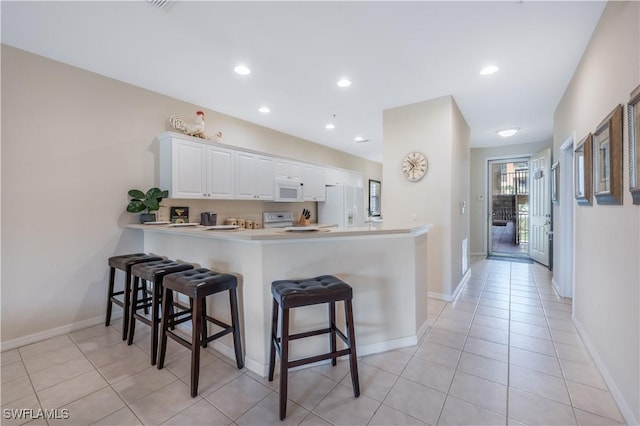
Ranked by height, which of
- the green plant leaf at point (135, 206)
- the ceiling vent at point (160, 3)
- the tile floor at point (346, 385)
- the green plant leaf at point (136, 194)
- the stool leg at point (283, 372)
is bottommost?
the tile floor at point (346, 385)

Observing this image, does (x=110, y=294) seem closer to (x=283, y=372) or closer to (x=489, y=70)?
(x=283, y=372)

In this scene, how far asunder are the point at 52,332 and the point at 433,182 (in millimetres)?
4541

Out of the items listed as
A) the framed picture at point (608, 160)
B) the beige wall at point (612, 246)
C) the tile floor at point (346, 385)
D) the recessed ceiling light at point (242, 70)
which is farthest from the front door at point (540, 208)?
the recessed ceiling light at point (242, 70)

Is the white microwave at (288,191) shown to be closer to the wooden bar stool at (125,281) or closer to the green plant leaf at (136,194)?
the green plant leaf at (136,194)

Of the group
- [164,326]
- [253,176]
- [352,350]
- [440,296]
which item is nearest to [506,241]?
[440,296]

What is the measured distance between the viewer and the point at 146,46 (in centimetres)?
251

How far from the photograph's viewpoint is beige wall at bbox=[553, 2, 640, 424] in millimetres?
1513

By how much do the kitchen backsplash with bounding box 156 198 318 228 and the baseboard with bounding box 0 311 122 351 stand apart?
1218mm

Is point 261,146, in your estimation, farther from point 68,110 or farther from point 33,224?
point 33,224

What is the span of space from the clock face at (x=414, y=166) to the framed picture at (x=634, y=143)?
7.31 ft

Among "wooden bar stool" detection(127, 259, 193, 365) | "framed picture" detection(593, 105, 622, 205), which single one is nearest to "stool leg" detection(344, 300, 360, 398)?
"wooden bar stool" detection(127, 259, 193, 365)

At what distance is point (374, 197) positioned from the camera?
27.8ft

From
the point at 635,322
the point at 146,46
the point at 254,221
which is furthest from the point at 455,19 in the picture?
the point at 254,221

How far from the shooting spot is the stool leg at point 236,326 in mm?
2029
